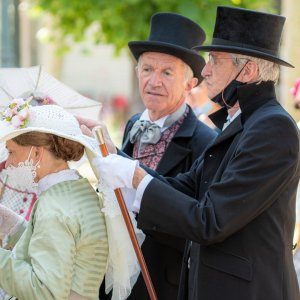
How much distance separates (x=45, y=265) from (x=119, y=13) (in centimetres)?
723

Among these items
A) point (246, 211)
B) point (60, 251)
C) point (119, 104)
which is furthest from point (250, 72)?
point (119, 104)

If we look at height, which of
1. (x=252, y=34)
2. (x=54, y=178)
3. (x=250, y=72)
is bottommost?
(x=54, y=178)

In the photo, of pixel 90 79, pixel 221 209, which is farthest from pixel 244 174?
pixel 90 79

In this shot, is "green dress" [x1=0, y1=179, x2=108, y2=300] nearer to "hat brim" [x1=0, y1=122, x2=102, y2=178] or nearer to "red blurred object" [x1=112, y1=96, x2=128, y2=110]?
"hat brim" [x1=0, y1=122, x2=102, y2=178]

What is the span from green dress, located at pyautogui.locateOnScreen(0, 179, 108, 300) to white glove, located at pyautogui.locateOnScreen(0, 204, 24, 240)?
352 mm

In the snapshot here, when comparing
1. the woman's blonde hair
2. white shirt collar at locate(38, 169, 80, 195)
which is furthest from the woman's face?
white shirt collar at locate(38, 169, 80, 195)

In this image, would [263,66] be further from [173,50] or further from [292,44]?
[292,44]

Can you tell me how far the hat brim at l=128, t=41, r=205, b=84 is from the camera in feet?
14.3

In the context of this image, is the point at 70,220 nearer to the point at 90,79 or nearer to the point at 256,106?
the point at 256,106

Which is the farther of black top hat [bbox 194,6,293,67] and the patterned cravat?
the patterned cravat

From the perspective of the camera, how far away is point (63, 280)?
10.2ft

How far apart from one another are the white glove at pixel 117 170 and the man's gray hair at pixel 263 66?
24.0 inches

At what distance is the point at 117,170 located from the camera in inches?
126

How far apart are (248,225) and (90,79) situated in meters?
24.5
